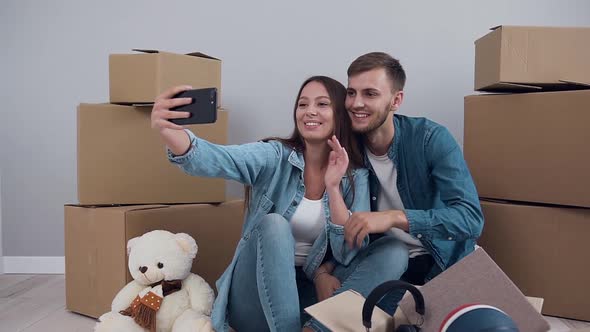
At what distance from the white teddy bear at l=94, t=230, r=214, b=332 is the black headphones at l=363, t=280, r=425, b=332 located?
48 centimetres

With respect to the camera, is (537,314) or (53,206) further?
(53,206)

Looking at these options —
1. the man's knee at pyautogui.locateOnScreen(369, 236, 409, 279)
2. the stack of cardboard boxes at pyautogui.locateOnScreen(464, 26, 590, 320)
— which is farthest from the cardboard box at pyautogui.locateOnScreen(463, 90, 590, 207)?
the man's knee at pyautogui.locateOnScreen(369, 236, 409, 279)

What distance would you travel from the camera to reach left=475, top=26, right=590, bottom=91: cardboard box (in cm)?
136

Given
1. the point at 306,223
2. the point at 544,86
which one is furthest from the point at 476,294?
the point at 544,86

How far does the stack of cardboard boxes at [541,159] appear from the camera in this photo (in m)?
1.35

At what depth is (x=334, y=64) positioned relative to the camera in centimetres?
175

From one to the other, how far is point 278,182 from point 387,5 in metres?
0.85

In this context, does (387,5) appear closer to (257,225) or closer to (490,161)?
(490,161)

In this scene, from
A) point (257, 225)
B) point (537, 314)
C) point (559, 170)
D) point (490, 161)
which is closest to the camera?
point (537, 314)

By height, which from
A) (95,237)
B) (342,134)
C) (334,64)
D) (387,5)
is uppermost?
(387,5)

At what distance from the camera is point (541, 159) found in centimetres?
138

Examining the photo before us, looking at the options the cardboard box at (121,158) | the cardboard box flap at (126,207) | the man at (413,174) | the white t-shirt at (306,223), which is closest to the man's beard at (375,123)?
the man at (413,174)

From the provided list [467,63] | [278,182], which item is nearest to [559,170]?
[467,63]

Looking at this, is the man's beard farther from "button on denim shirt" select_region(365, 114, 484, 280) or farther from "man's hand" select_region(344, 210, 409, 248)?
"man's hand" select_region(344, 210, 409, 248)
